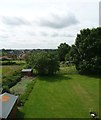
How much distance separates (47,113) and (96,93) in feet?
32.1

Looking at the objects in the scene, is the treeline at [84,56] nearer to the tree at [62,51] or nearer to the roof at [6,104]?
the roof at [6,104]

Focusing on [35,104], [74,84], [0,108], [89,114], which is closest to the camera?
[0,108]

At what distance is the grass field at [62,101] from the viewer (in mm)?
21188

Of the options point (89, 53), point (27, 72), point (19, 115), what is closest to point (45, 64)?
point (27, 72)

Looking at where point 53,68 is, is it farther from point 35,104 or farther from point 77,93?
point 35,104

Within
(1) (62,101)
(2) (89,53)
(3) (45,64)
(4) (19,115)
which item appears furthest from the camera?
(3) (45,64)

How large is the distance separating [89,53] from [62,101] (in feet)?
68.2

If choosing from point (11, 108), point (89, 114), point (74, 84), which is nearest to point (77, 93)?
point (74, 84)

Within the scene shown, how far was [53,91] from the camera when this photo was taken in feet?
102

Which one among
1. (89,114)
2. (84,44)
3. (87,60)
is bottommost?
(89,114)

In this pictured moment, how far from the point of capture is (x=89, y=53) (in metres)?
44.8

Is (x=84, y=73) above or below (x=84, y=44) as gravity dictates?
below

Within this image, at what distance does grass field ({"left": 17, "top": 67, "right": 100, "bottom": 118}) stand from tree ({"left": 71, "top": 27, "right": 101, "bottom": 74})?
26.3 ft

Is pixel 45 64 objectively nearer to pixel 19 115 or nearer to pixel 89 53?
pixel 89 53
